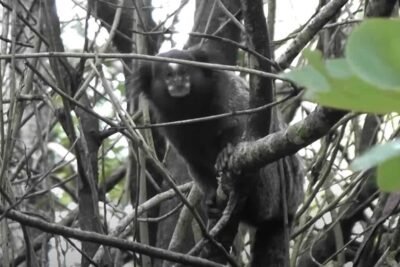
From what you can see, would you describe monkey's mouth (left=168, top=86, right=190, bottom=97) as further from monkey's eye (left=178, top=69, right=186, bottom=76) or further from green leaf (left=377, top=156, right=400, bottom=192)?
green leaf (left=377, top=156, right=400, bottom=192)

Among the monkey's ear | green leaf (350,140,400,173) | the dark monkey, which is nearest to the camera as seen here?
green leaf (350,140,400,173)

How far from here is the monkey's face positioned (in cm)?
317

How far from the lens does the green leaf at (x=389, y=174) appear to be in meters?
0.24

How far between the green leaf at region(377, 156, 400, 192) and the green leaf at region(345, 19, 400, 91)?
2 centimetres

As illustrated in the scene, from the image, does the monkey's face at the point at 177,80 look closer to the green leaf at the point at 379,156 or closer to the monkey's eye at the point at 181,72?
the monkey's eye at the point at 181,72

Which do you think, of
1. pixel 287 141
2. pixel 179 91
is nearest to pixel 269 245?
pixel 179 91

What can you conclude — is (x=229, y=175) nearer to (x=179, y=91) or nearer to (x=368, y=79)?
Answer: (x=179, y=91)

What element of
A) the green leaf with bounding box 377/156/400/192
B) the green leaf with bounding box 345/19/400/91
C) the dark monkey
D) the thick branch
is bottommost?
the dark monkey

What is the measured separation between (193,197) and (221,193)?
97cm

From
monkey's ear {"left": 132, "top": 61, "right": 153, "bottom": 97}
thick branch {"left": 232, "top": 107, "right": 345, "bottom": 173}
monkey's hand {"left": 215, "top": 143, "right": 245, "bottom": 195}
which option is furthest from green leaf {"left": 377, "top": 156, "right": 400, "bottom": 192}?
monkey's ear {"left": 132, "top": 61, "right": 153, "bottom": 97}

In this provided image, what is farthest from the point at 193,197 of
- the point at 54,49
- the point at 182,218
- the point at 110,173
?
the point at 110,173

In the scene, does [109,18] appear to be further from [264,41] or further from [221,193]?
[264,41]

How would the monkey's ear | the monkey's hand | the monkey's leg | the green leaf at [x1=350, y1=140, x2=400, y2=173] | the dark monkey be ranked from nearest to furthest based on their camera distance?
the green leaf at [x1=350, y1=140, x2=400, y2=173] → the monkey's hand → the monkey's leg → the dark monkey → the monkey's ear

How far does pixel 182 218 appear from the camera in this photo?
3301 mm
